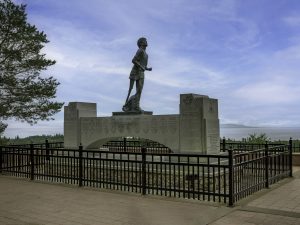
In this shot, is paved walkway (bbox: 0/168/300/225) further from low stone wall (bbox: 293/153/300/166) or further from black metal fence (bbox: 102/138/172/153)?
black metal fence (bbox: 102/138/172/153)

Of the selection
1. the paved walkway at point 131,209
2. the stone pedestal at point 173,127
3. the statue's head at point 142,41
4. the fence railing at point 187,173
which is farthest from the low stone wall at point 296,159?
the statue's head at point 142,41

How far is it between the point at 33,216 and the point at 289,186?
658 centimetres

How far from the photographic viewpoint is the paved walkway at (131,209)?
21.1 ft

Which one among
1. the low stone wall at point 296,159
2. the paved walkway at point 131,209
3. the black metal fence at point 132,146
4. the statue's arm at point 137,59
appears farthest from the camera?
the black metal fence at point 132,146

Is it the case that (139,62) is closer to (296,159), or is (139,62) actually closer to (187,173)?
(187,173)

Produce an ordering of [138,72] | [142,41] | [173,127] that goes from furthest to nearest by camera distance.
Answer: [138,72], [142,41], [173,127]

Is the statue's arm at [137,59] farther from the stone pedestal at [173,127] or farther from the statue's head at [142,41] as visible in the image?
the stone pedestal at [173,127]

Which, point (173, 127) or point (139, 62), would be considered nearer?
point (173, 127)

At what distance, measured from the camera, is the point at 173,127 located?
13.1 metres

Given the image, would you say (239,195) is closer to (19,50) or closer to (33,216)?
(33,216)

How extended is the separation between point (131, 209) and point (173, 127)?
6.12m

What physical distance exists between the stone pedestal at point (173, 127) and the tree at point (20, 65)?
234 centimetres

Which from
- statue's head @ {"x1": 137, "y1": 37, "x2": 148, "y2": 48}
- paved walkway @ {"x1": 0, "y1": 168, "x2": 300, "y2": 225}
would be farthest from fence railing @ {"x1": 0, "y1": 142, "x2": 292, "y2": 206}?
statue's head @ {"x1": 137, "y1": 37, "x2": 148, "y2": 48}

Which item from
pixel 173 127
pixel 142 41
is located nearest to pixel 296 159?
pixel 173 127
